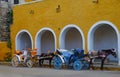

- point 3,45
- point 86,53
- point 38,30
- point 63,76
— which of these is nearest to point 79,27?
point 86,53

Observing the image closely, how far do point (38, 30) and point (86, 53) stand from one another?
556 centimetres

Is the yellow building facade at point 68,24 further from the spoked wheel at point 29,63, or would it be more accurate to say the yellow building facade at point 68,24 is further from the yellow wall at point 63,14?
the spoked wheel at point 29,63

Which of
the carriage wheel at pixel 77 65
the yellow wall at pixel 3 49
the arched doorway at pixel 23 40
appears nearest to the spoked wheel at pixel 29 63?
the carriage wheel at pixel 77 65

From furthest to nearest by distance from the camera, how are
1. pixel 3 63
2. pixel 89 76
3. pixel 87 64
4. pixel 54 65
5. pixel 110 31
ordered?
pixel 3 63, pixel 110 31, pixel 54 65, pixel 87 64, pixel 89 76

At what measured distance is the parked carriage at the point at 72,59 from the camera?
17672mm

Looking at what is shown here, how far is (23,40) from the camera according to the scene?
26.0m

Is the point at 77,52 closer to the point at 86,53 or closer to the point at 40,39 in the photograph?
the point at 86,53

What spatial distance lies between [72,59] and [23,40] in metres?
8.62

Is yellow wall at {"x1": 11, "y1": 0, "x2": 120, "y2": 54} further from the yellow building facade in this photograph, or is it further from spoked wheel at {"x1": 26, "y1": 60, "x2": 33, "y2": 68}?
spoked wheel at {"x1": 26, "y1": 60, "x2": 33, "y2": 68}

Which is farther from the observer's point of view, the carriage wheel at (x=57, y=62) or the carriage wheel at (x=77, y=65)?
the carriage wheel at (x=57, y=62)

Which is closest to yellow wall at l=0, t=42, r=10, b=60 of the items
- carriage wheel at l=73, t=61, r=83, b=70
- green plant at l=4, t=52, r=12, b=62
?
green plant at l=4, t=52, r=12, b=62

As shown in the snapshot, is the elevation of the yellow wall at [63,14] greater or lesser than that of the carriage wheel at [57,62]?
greater

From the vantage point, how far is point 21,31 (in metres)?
25.0

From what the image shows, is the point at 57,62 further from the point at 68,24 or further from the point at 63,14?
the point at 63,14
